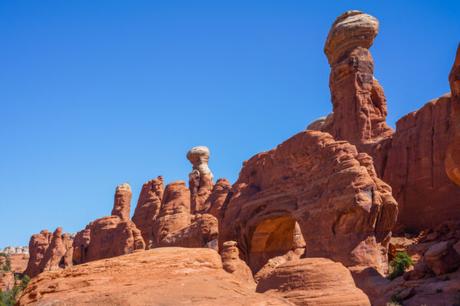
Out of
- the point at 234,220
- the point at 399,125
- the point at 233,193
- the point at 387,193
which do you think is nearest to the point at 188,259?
the point at 387,193

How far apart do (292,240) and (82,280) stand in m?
27.6

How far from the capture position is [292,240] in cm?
3541

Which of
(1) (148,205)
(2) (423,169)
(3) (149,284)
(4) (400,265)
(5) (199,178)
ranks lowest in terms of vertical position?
(3) (149,284)

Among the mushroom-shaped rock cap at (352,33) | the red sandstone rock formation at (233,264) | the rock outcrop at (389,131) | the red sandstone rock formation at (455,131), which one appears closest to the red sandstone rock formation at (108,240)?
the red sandstone rock formation at (233,264)

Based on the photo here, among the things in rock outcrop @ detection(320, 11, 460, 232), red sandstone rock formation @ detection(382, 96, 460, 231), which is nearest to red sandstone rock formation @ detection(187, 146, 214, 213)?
rock outcrop @ detection(320, 11, 460, 232)

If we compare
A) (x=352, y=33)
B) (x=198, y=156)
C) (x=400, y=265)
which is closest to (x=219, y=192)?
(x=352, y=33)

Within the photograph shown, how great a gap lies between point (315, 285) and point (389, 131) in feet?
99.7

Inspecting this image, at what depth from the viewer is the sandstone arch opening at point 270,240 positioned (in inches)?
1305

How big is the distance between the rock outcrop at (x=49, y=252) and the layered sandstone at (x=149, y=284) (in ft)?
163

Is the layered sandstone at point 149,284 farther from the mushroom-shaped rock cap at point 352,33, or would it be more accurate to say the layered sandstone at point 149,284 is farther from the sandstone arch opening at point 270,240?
the mushroom-shaped rock cap at point 352,33

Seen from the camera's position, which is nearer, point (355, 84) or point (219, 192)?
point (355, 84)

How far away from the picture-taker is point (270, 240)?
113 feet

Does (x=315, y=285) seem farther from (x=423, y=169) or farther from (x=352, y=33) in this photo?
(x=352, y=33)

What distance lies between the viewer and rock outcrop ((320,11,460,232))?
35250mm
